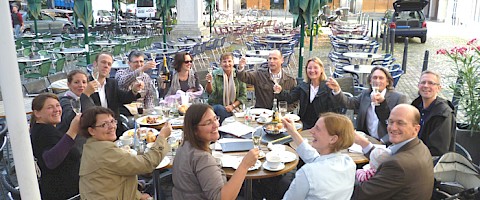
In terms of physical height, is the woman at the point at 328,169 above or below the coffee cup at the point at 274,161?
above

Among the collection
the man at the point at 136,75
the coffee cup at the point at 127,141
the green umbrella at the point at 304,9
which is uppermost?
the green umbrella at the point at 304,9

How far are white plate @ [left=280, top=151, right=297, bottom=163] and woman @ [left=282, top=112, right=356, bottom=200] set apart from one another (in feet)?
2.39

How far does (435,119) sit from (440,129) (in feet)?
0.35

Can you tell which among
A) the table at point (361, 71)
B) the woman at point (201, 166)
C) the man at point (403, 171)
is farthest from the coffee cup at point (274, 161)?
the table at point (361, 71)

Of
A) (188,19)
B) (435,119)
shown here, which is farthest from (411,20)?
(435,119)

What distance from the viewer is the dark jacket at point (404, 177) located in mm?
2678

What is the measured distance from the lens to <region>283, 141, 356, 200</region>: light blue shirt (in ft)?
7.83

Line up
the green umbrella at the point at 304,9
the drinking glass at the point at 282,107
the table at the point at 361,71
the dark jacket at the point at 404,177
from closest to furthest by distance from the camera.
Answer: the dark jacket at the point at 404,177
the drinking glass at the point at 282,107
the green umbrella at the point at 304,9
the table at the point at 361,71

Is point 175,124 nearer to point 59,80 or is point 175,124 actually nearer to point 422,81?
point 422,81

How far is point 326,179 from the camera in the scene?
2400 mm

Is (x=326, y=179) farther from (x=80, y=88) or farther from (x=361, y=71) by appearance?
(x=361, y=71)

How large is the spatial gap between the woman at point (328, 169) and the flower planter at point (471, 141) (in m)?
2.69

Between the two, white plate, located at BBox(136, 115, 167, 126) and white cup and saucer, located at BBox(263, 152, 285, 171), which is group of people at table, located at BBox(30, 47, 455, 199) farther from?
white plate, located at BBox(136, 115, 167, 126)

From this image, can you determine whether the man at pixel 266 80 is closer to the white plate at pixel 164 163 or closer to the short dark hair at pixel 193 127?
the white plate at pixel 164 163
